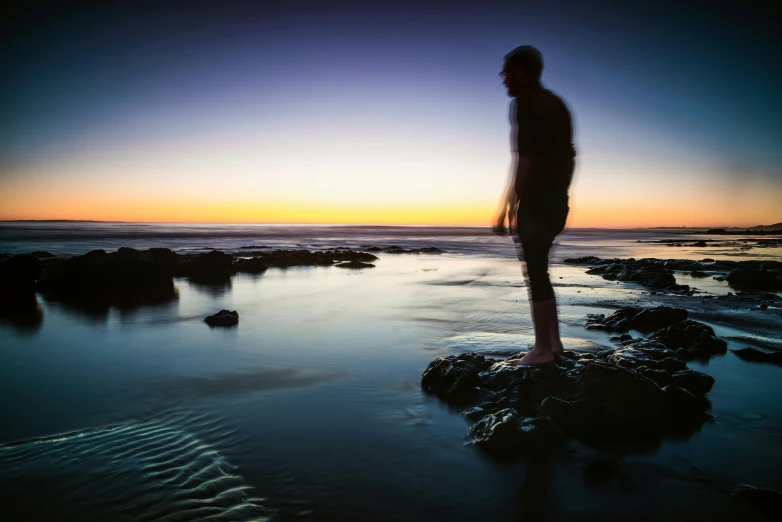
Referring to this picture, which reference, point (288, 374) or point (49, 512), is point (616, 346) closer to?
point (288, 374)

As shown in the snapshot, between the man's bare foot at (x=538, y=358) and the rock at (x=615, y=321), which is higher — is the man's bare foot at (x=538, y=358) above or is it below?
above

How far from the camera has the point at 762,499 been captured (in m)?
2.19

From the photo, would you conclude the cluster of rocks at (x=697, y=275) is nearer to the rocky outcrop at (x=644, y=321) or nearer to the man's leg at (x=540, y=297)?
the rocky outcrop at (x=644, y=321)

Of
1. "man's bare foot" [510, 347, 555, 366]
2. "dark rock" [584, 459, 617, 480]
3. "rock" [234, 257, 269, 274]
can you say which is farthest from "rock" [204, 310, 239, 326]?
"rock" [234, 257, 269, 274]

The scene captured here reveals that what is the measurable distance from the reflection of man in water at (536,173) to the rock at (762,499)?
5.16 ft

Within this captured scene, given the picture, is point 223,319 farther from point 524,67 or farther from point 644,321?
point 644,321

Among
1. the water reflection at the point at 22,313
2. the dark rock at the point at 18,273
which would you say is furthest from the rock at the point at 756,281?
the dark rock at the point at 18,273

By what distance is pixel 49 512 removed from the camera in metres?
2.07

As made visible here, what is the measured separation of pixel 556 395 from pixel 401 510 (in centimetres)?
178

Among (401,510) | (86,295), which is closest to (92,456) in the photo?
(401,510)

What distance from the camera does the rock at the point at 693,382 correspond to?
357cm

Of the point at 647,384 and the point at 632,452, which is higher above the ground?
the point at 647,384

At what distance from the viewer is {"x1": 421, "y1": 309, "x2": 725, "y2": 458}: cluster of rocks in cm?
289

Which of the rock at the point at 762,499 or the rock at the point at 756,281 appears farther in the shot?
the rock at the point at 756,281
